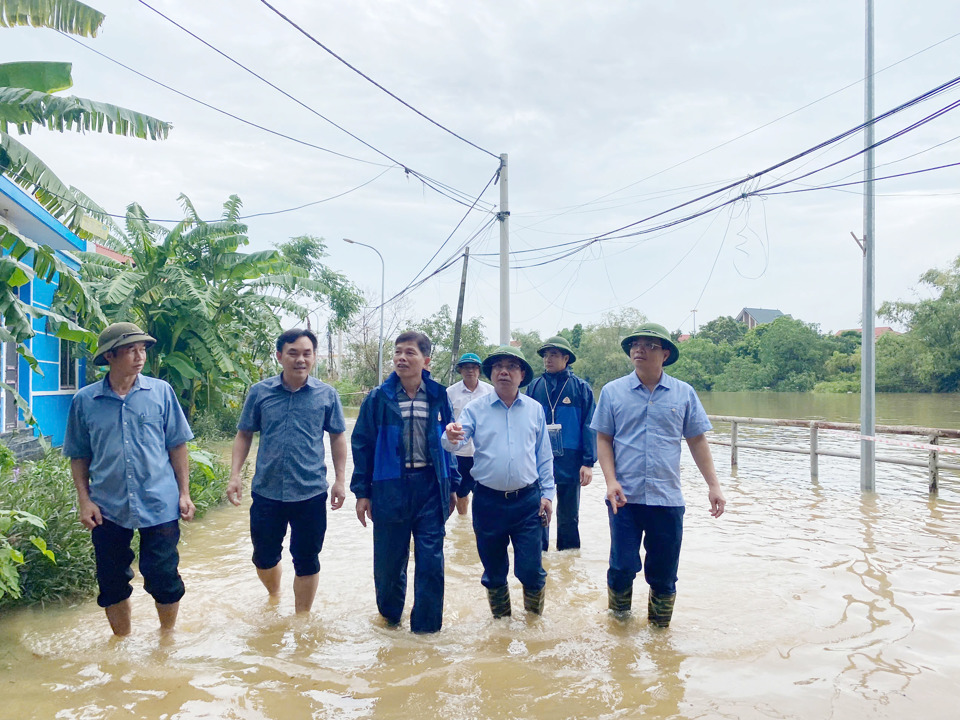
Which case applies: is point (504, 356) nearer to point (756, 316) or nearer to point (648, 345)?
point (648, 345)

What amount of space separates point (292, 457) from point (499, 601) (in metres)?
1.62

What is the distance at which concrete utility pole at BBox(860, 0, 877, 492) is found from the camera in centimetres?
992

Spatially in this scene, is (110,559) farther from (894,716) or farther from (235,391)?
Answer: (235,391)

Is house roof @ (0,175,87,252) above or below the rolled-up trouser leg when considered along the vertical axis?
above

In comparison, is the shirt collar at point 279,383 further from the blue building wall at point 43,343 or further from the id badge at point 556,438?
the blue building wall at point 43,343

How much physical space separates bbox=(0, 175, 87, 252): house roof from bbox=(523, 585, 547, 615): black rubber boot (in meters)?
7.44

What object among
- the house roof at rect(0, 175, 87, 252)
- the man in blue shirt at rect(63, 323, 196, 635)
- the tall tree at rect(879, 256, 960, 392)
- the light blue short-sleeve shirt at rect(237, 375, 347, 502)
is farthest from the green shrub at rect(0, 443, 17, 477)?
the tall tree at rect(879, 256, 960, 392)

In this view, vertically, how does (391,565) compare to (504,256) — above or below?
below

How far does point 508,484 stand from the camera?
449 cm

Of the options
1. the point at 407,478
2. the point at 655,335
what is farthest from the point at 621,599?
the point at 655,335

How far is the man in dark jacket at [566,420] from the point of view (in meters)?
6.24

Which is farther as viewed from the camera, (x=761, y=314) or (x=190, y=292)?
(x=761, y=314)

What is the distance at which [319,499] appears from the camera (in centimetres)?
456

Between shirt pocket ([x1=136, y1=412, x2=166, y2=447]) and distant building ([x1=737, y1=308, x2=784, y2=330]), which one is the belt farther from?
distant building ([x1=737, y1=308, x2=784, y2=330])
